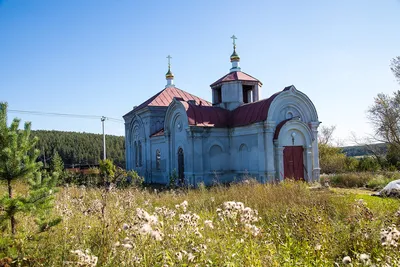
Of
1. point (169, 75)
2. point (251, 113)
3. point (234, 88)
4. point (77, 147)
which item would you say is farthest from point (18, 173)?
point (77, 147)

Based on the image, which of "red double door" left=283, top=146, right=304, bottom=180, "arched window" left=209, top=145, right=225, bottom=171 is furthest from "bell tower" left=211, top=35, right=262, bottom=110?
"red double door" left=283, top=146, right=304, bottom=180

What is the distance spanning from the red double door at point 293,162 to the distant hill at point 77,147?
45868mm

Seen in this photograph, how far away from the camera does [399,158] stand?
1053 inches

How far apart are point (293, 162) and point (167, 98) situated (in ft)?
37.7

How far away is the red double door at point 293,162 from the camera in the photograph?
1888 cm

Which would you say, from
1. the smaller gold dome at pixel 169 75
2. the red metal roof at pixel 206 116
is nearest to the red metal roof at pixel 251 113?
the red metal roof at pixel 206 116

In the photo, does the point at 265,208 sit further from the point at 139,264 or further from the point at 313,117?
the point at 313,117

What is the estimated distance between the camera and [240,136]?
64.9ft

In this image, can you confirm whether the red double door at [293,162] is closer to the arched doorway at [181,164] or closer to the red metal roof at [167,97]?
the arched doorway at [181,164]

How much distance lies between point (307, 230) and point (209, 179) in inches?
556

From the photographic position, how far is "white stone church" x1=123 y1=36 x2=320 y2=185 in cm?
1831

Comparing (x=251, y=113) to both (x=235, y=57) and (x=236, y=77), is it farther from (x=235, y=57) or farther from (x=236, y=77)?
(x=235, y=57)

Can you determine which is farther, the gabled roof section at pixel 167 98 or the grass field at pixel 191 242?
the gabled roof section at pixel 167 98

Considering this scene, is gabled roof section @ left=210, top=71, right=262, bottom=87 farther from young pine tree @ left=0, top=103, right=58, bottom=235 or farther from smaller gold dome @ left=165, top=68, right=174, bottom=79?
young pine tree @ left=0, top=103, right=58, bottom=235
